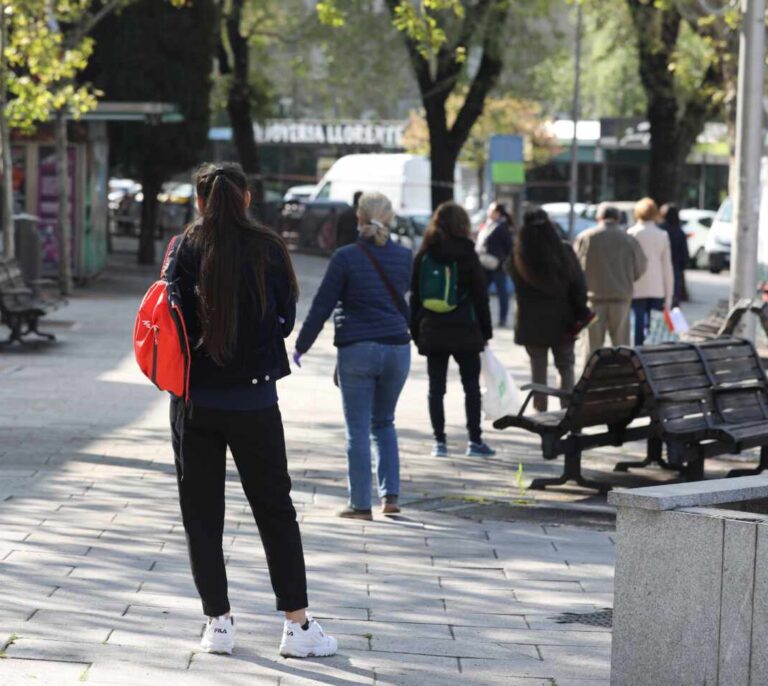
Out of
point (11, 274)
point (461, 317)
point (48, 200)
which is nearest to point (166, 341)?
point (461, 317)

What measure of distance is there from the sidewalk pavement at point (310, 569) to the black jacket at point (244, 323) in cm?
93

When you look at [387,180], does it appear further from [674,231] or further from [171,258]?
[171,258]

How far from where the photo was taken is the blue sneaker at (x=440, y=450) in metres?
10.5

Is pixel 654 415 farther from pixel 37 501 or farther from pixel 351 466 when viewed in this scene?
pixel 37 501

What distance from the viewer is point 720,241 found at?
35.2m

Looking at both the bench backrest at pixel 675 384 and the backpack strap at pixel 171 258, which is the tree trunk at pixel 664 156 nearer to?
the bench backrest at pixel 675 384

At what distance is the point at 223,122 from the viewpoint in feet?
183

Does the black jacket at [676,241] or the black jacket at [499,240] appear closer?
the black jacket at [676,241]

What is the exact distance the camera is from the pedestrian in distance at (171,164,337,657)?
5.14m

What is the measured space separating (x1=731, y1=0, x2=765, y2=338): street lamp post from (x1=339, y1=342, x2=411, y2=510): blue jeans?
4548 mm

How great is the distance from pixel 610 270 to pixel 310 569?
7180 millimetres

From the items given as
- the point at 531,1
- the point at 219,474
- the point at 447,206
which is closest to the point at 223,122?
the point at 531,1

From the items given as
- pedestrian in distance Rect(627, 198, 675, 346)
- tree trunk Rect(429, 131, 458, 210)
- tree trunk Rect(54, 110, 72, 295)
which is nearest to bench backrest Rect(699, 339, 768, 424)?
pedestrian in distance Rect(627, 198, 675, 346)

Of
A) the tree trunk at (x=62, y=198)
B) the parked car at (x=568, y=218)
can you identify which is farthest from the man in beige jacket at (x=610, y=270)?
the parked car at (x=568, y=218)
